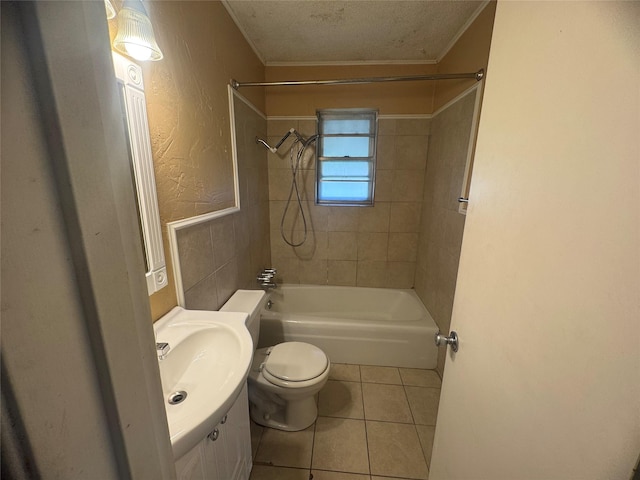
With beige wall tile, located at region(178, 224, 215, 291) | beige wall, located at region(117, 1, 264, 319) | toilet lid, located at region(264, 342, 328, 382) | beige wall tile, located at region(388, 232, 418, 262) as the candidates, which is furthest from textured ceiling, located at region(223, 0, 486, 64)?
toilet lid, located at region(264, 342, 328, 382)

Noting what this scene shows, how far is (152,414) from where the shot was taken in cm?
34

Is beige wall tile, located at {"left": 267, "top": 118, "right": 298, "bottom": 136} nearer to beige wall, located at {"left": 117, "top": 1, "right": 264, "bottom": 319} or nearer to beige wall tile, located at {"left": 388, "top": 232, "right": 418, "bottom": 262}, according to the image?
A: beige wall, located at {"left": 117, "top": 1, "right": 264, "bottom": 319}

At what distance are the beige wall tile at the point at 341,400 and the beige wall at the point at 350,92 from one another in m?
2.18

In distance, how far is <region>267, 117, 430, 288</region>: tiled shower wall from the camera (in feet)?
7.39

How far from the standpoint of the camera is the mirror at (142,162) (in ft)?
2.61

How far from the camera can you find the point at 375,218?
94.4 inches

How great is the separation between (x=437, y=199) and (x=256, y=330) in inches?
63.4

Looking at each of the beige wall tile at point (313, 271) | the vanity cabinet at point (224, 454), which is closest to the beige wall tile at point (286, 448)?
the vanity cabinet at point (224, 454)

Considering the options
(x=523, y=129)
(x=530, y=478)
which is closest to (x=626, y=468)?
(x=530, y=478)

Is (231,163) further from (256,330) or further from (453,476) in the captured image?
(453,476)

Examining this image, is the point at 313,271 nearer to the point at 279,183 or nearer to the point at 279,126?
the point at 279,183

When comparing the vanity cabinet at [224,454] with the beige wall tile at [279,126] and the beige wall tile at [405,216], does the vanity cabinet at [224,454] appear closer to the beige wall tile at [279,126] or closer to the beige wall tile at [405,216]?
the beige wall tile at [405,216]

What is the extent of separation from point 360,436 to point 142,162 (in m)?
1.72

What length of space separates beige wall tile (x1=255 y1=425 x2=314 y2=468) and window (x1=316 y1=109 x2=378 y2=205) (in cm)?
176
